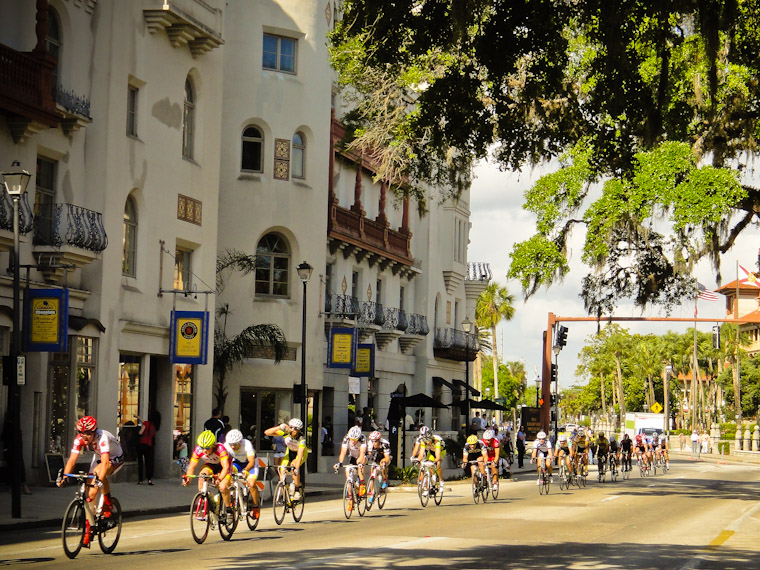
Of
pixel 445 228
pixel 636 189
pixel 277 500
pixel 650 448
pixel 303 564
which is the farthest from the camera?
pixel 445 228

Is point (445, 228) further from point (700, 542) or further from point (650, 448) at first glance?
point (700, 542)

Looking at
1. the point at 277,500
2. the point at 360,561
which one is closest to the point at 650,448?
the point at 277,500

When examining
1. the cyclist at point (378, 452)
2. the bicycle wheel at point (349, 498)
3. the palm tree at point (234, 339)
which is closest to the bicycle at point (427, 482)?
the cyclist at point (378, 452)

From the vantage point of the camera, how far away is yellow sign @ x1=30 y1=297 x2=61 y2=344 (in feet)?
84.6

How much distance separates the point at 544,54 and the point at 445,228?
43945 mm

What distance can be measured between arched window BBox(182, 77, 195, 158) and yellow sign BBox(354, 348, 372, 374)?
11.8 meters

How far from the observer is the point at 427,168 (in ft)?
88.1

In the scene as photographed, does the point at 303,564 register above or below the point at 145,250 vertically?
below

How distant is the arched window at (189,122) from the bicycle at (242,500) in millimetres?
17647

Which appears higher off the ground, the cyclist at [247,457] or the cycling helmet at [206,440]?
the cycling helmet at [206,440]

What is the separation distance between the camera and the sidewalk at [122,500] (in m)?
20.4

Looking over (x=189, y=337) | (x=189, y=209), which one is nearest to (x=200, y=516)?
(x=189, y=337)

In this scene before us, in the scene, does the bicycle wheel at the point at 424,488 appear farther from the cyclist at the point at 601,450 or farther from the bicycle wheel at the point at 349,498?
the cyclist at the point at 601,450

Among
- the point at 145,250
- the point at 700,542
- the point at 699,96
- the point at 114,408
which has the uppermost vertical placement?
the point at 699,96
